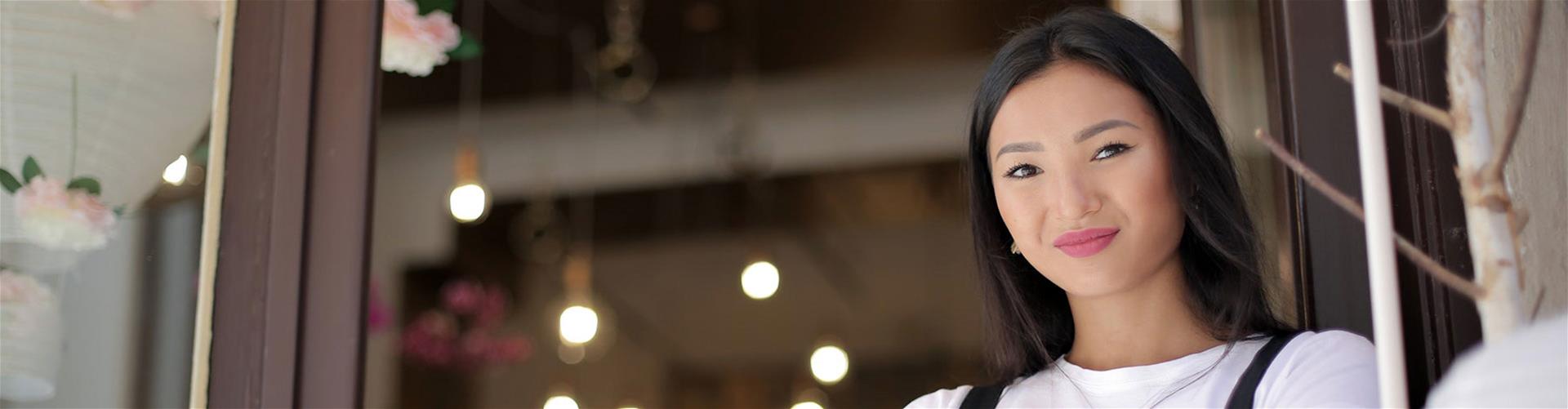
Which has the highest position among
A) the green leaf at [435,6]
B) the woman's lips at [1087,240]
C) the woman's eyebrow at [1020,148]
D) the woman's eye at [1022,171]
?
the green leaf at [435,6]

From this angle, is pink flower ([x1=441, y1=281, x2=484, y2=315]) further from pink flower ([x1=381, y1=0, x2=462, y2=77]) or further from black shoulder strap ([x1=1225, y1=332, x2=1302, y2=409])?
black shoulder strap ([x1=1225, y1=332, x2=1302, y2=409])

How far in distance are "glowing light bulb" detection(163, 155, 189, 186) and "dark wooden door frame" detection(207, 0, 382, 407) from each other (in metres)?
0.08

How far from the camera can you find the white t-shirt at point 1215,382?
→ 4.24ft

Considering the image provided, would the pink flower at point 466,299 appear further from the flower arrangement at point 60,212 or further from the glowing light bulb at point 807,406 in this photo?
the flower arrangement at point 60,212

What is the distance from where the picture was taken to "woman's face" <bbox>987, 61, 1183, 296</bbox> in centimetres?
150

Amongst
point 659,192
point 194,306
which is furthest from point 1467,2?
point 659,192

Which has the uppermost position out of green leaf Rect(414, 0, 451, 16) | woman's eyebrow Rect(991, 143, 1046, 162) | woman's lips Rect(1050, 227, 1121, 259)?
green leaf Rect(414, 0, 451, 16)

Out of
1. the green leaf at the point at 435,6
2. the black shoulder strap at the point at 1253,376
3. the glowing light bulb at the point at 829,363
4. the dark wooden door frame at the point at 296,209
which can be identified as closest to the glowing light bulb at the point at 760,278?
the glowing light bulb at the point at 829,363

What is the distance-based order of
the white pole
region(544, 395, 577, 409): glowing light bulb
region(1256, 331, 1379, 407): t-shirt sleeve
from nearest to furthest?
the white pole, region(1256, 331, 1379, 407): t-shirt sleeve, region(544, 395, 577, 409): glowing light bulb

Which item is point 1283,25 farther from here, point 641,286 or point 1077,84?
point 641,286

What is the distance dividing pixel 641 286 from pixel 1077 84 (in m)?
6.53

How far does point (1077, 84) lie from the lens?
61.3 inches

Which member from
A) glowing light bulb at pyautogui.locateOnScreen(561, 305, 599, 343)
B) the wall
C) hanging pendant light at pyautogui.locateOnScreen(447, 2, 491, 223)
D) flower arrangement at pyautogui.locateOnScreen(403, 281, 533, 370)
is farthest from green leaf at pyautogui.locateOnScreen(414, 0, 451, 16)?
glowing light bulb at pyautogui.locateOnScreen(561, 305, 599, 343)

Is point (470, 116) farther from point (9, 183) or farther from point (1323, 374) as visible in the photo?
point (1323, 374)
